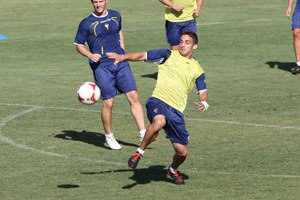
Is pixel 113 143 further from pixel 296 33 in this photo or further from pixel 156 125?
pixel 296 33

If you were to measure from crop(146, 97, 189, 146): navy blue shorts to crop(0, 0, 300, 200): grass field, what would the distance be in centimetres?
68

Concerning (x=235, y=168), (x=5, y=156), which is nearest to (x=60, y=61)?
(x=5, y=156)

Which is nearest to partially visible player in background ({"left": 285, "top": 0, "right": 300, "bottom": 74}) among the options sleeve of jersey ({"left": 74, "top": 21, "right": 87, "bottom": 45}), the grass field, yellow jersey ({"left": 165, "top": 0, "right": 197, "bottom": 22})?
the grass field

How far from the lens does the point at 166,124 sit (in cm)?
1007

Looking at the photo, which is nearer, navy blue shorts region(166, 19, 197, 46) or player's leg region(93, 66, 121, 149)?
player's leg region(93, 66, 121, 149)

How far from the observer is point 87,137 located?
527 inches

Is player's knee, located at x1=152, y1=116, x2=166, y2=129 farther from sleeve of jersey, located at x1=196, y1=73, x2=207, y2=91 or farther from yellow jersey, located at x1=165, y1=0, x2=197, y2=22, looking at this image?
→ yellow jersey, located at x1=165, y1=0, x2=197, y2=22

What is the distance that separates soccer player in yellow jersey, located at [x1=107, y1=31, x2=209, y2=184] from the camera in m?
10.0

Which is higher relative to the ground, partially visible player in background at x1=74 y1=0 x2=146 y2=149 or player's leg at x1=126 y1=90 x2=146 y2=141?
partially visible player in background at x1=74 y1=0 x2=146 y2=149

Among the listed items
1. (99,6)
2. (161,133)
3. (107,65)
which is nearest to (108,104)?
(107,65)

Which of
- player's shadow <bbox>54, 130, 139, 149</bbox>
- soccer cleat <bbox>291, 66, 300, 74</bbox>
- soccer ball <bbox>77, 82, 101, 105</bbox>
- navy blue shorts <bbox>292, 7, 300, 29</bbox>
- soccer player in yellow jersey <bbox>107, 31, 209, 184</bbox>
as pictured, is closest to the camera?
soccer player in yellow jersey <bbox>107, 31, 209, 184</bbox>

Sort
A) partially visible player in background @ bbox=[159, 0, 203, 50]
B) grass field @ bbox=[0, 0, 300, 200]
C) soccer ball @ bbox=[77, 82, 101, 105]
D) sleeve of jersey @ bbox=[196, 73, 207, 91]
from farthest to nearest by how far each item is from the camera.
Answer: partially visible player in background @ bbox=[159, 0, 203, 50] → soccer ball @ bbox=[77, 82, 101, 105] → sleeve of jersey @ bbox=[196, 73, 207, 91] → grass field @ bbox=[0, 0, 300, 200]

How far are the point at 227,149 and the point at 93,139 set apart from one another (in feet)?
8.21

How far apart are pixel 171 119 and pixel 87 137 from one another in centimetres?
365
